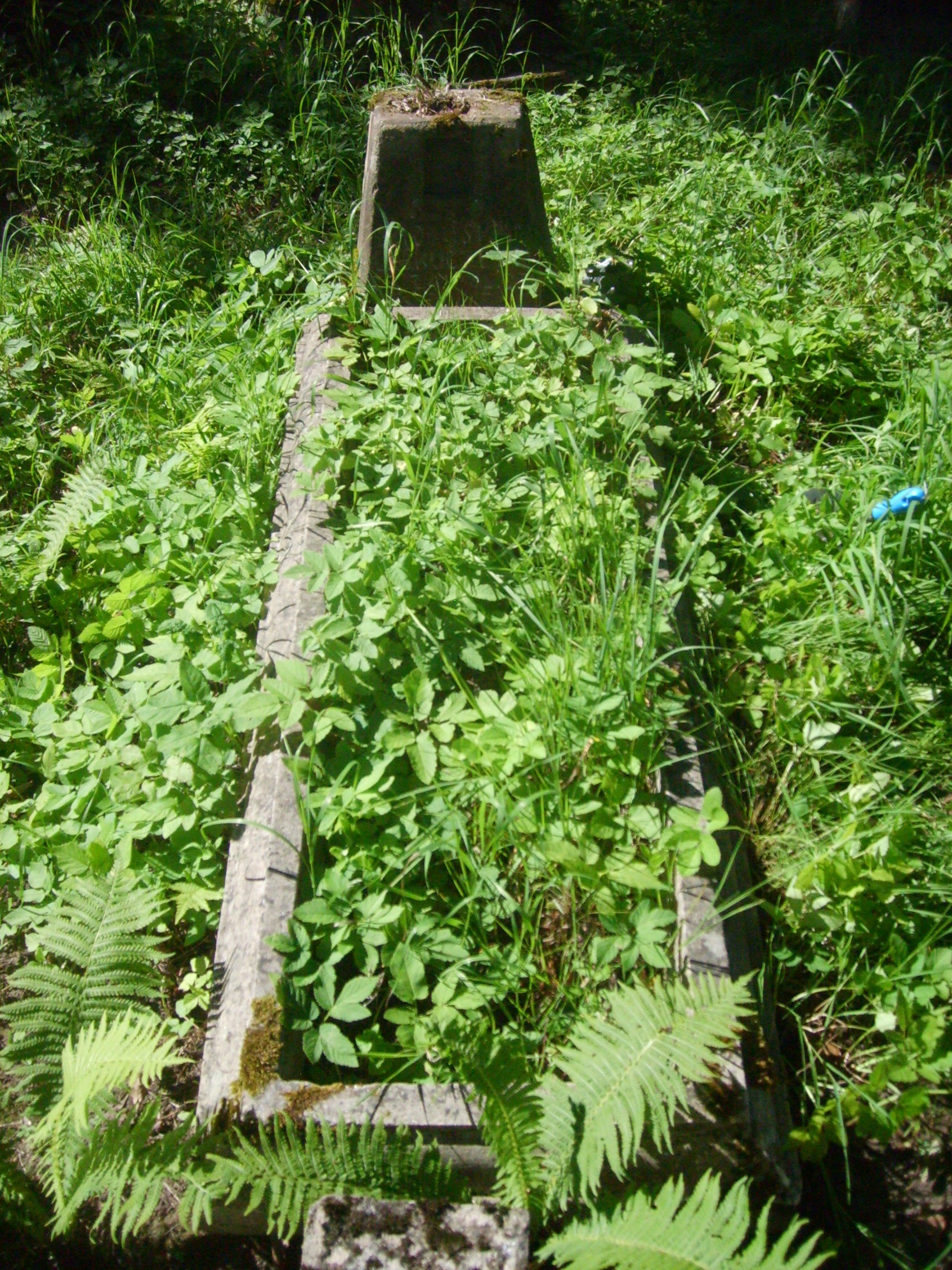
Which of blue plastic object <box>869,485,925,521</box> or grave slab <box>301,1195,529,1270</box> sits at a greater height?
blue plastic object <box>869,485,925,521</box>

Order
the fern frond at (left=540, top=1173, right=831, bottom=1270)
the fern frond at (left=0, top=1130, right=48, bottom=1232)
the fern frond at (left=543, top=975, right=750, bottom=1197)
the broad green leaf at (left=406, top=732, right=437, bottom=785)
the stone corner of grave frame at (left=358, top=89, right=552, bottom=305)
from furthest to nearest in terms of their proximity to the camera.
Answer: the stone corner of grave frame at (left=358, top=89, right=552, bottom=305), the broad green leaf at (left=406, top=732, right=437, bottom=785), the fern frond at (left=0, top=1130, right=48, bottom=1232), the fern frond at (left=543, top=975, right=750, bottom=1197), the fern frond at (left=540, top=1173, right=831, bottom=1270)

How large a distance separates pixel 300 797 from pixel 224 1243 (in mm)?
937

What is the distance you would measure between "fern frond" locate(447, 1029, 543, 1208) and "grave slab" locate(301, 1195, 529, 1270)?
0.08 meters

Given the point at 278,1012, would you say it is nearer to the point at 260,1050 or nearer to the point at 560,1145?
the point at 260,1050

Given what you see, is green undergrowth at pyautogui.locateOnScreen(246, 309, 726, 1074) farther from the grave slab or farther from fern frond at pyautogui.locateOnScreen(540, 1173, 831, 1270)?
fern frond at pyautogui.locateOnScreen(540, 1173, 831, 1270)

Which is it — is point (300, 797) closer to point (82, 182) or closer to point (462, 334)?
point (462, 334)

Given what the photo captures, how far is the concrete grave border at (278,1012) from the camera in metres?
1.86

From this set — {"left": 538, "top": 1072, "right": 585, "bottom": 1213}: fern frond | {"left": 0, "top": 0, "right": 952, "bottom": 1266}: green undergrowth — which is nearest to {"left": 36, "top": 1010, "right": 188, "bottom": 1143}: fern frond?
{"left": 0, "top": 0, "right": 952, "bottom": 1266}: green undergrowth

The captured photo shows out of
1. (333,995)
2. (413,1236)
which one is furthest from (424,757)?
(413,1236)

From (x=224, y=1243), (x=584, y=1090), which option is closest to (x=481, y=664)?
(x=584, y=1090)

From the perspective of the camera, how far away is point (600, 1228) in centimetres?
161

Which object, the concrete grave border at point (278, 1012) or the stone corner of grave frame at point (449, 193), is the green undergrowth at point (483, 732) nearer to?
the concrete grave border at point (278, 1012)

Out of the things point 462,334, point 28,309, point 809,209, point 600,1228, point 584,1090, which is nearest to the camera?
point 600,1228

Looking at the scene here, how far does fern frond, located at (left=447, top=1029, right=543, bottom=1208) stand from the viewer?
168 centimetres
